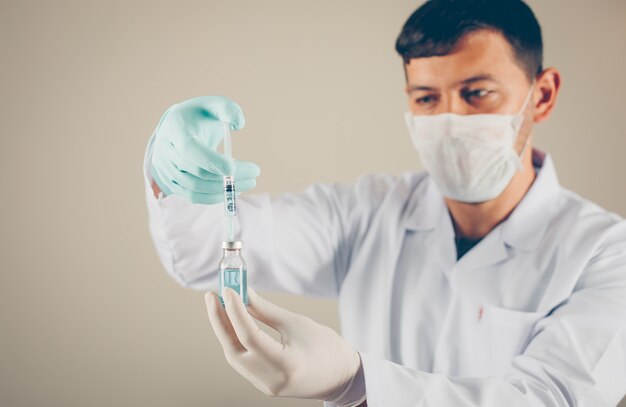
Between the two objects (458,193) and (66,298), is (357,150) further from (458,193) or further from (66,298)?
(66,298)

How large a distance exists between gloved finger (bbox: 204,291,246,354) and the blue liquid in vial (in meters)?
0.03

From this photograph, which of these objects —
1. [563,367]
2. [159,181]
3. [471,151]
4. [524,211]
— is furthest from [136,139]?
[563,367]

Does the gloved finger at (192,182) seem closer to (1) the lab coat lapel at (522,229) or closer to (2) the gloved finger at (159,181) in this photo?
(2) the gloved finger at (159,181)

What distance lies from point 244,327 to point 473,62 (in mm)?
905

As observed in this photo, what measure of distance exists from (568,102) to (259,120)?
3.38 feet

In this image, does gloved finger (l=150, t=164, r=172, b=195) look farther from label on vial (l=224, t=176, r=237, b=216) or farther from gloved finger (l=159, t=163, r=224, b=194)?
label on vial (l=224, t=176, r=237, b=216)

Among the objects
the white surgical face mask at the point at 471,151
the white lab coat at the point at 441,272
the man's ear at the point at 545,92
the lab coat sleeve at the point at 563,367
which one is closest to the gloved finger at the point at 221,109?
the white lab coat at the point at 441,272

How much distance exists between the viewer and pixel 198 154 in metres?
1.06

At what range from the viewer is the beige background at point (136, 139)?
6.31ft

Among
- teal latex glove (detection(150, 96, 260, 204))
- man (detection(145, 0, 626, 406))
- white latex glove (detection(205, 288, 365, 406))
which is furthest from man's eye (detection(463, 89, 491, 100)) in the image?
white latex glove (detection(205, 288, 365, 406))

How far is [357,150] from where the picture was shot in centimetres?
216

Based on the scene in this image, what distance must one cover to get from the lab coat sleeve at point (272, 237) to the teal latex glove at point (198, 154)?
6.8 inches

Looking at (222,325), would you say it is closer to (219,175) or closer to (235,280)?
(235,280)

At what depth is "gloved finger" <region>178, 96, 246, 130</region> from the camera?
1.09 meters
